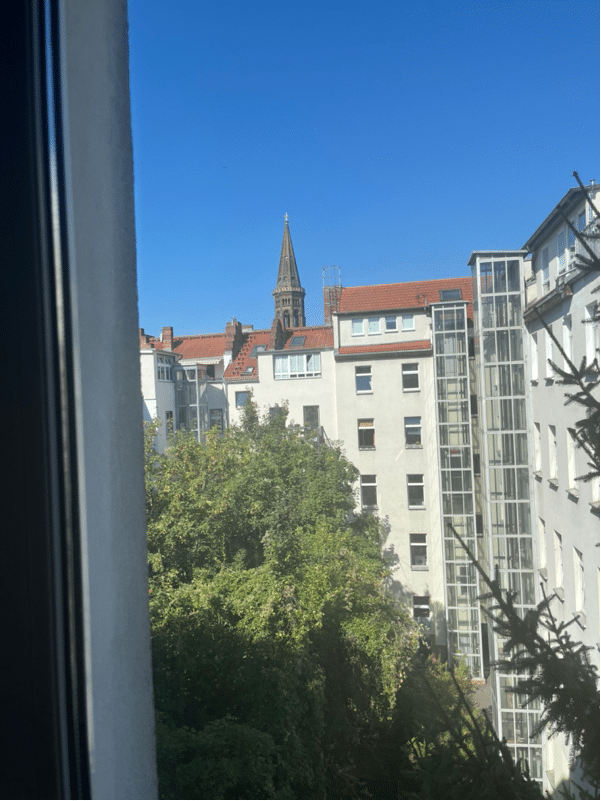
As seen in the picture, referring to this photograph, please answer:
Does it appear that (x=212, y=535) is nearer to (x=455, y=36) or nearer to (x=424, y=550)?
(x=424, y=550)

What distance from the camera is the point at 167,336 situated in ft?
3.49

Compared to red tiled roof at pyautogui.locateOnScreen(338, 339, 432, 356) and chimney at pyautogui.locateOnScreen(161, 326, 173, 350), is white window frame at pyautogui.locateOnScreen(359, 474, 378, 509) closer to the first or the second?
red tiled roof at pyautogui.locateOnScreen(338, 339, 432, 356)

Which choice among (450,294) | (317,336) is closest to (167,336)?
(317,336)

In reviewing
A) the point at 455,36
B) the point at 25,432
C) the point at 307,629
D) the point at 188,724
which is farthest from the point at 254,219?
the point at 188,724

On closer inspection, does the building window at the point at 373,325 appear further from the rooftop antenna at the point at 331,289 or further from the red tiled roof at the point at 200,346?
the red tiled roof at the point at 200,346

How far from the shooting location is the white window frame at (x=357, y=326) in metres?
0.92

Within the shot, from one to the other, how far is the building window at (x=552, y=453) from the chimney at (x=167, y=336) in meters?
0.66

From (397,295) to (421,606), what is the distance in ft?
1.43

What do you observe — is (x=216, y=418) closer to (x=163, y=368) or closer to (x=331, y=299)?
(x=163, y=368)

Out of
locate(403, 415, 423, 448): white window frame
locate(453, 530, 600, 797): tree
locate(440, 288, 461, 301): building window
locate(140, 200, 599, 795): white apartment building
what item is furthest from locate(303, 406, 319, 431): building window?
locate(453, 530, 600, 797): tree

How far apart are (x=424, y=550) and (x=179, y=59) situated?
932 mm

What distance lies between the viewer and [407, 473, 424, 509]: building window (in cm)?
81

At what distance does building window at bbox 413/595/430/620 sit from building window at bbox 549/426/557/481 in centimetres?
24

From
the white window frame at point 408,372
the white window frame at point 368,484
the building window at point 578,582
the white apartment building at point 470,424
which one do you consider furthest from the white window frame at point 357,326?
the building window at point 578,582
